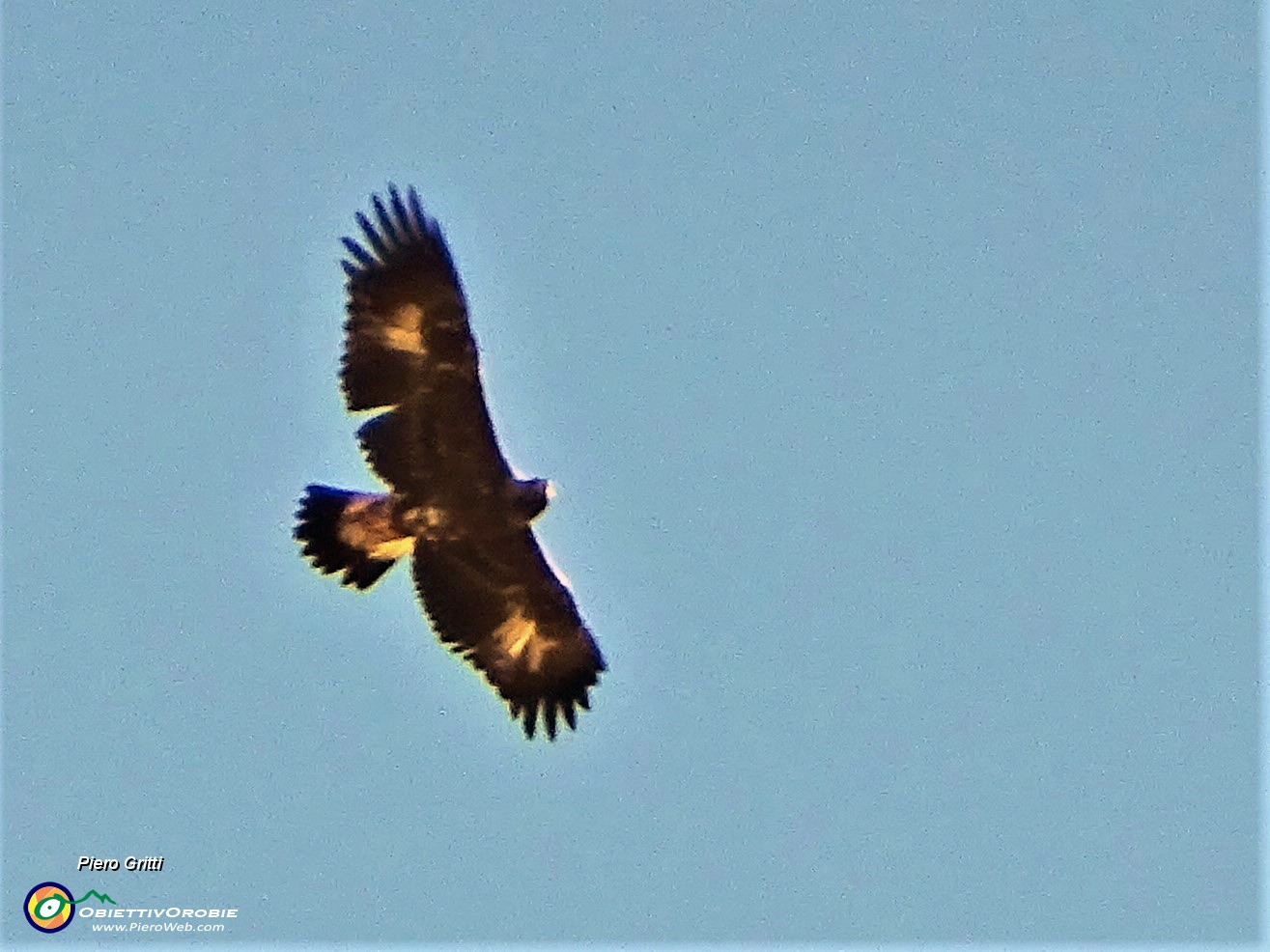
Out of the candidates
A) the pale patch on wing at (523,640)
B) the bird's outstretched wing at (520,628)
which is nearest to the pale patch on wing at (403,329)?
the bird's outstretched wing at (520,628)

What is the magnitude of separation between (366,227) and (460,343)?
83cm

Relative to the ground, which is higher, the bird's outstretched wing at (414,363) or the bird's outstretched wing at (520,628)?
the bird's outstretched wing at (414,363)

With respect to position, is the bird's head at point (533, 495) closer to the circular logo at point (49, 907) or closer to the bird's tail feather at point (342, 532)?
the bird's tail feather at point (342, 532)

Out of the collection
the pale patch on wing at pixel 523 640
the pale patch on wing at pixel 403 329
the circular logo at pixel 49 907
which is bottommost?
the circular logo at pixel 49 907

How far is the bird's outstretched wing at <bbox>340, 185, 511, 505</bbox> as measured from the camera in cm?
1484

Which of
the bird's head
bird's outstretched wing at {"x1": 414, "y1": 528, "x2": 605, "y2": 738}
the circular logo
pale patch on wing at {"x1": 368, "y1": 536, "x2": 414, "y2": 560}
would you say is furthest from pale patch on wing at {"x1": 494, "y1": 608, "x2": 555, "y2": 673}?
the circular logo

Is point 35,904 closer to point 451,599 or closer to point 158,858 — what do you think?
point 158,858

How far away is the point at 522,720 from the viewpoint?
52.3ft

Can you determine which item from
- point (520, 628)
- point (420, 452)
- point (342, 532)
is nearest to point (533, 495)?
point (420, 452)

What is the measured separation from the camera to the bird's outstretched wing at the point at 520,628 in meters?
15.7

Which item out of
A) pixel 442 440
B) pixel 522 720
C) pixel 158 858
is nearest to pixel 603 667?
pixel 522 720

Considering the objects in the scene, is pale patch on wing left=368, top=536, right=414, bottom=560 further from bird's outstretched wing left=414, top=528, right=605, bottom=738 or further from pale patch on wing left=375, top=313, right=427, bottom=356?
pale patch on wing left=375, top=313, right=427, bottom=356

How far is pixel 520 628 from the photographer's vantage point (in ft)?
52.4

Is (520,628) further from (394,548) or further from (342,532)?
(342,532)
